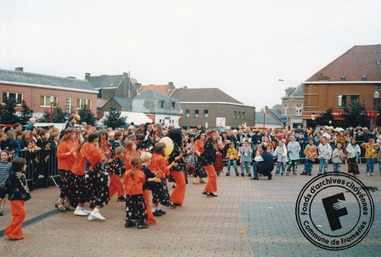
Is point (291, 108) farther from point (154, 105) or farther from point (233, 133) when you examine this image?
point (233, 133)

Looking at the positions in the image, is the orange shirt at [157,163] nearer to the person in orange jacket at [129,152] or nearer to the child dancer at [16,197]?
the person in orange jacket at [129,152]

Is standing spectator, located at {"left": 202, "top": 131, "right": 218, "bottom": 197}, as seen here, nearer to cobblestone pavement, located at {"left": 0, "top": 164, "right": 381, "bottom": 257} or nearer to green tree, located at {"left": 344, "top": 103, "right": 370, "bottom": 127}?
cobblestone pavement, located at {"left": 0, "top": 164, "right": 381, "bottom": 257}

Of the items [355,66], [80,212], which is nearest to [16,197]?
[80,212]

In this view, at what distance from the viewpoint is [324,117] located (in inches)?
1571

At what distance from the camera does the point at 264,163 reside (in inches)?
617

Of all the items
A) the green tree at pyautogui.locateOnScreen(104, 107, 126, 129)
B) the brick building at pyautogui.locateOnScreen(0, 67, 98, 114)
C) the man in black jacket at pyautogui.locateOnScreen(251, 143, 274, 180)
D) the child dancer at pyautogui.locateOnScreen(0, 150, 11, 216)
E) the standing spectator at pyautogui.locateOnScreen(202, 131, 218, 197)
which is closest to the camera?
the child dancer at pyautogui.locateOnScreen(0, 150, 11, 216)

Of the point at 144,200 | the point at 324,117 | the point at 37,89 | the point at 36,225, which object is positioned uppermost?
the point at 37,89

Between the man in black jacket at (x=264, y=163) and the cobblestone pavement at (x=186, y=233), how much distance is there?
14.1 feet

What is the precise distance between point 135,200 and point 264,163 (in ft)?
28.3

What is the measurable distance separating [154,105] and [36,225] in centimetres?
6174

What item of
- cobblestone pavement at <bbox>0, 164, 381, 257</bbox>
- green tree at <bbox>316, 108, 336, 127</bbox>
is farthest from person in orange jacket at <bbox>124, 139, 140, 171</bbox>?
green tree at <bbox>316, 108, 336, 127</bbox>

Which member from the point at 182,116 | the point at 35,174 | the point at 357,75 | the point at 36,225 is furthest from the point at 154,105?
the point at 36,225

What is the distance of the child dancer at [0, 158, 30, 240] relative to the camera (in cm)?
710

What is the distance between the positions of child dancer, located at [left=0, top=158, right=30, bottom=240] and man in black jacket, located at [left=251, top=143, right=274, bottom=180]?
10.1 m
